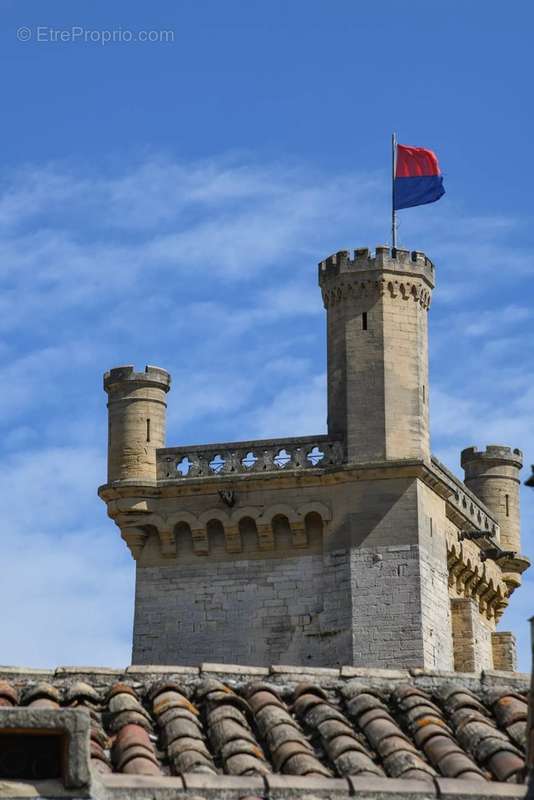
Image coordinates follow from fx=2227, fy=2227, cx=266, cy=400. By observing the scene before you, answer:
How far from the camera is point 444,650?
4097 cm

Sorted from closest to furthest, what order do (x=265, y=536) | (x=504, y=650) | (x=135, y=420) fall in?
(x=265, y=536) → (x=135, y=420) → (x=504, y=650)

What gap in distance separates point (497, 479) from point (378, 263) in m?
9.68

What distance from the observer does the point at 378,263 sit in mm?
41719

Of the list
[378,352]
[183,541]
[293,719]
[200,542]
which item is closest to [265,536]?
[200,542]

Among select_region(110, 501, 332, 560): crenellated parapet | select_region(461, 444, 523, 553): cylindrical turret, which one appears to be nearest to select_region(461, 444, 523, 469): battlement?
select_region(461, 444, 523, 553): cylindrical turret

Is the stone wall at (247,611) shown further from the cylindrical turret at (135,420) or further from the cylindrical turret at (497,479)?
the cylindrical turret at (497,479)

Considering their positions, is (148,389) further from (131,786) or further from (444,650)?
(131,786)

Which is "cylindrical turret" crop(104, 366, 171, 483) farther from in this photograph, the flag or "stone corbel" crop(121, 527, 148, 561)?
the flag

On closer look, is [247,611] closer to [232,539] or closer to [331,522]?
[232,539]

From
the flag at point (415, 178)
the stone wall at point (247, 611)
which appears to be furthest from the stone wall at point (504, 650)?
the flag at point (415, 178)

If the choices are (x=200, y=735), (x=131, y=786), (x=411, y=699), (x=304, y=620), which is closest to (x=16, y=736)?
(x=131, y=786)

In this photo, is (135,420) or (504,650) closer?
(135,420)

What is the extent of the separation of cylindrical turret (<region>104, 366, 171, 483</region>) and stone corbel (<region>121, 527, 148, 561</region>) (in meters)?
0.99

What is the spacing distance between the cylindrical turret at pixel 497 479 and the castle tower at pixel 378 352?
26.6ft
